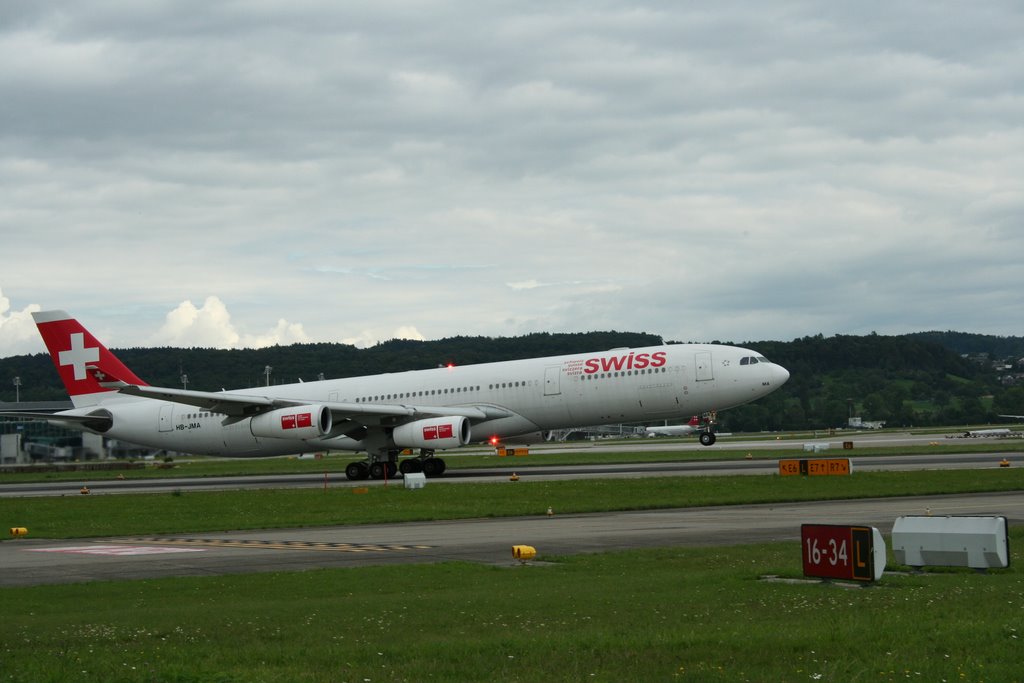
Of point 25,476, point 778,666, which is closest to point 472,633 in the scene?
point 778,666

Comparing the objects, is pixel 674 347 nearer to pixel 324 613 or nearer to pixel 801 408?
pixel 324 613

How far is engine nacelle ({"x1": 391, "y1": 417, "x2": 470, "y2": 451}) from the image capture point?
47625 mm

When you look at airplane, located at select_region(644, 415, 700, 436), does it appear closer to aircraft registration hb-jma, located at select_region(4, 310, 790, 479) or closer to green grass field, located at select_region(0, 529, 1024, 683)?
aircraft registration hb-jma, located at select_region(4, 310, 790, 479)

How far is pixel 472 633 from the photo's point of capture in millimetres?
11969

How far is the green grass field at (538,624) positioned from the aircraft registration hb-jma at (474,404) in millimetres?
27875

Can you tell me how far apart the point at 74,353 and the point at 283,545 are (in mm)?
38180

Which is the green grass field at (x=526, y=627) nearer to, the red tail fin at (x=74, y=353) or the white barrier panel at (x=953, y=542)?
the white barrier panel at (x=953, y=542)

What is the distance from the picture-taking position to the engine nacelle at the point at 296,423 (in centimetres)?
4834

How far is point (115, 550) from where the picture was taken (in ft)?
77.5

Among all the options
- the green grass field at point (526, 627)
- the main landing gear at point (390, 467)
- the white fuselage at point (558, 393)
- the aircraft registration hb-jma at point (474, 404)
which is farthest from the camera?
the main landing gear at point (390, 467)

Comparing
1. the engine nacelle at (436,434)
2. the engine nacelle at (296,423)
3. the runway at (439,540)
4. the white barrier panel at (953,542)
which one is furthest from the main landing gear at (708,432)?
the white barrier panel at (953,542)

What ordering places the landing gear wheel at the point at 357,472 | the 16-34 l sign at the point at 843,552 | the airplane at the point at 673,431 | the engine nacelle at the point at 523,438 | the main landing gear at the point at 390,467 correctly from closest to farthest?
A: the 16-34 l sign at the point at 843,552, the main landing gear at the point at 390,467, the landing gear wheel at the point at 357,472, the engine nacelle at the point at 523,438, the airplane at the point at 673,431

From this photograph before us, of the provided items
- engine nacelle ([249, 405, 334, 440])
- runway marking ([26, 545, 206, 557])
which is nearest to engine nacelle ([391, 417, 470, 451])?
engine nacelle ([249, 405, 334, 440])

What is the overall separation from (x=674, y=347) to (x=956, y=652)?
40247 mm
